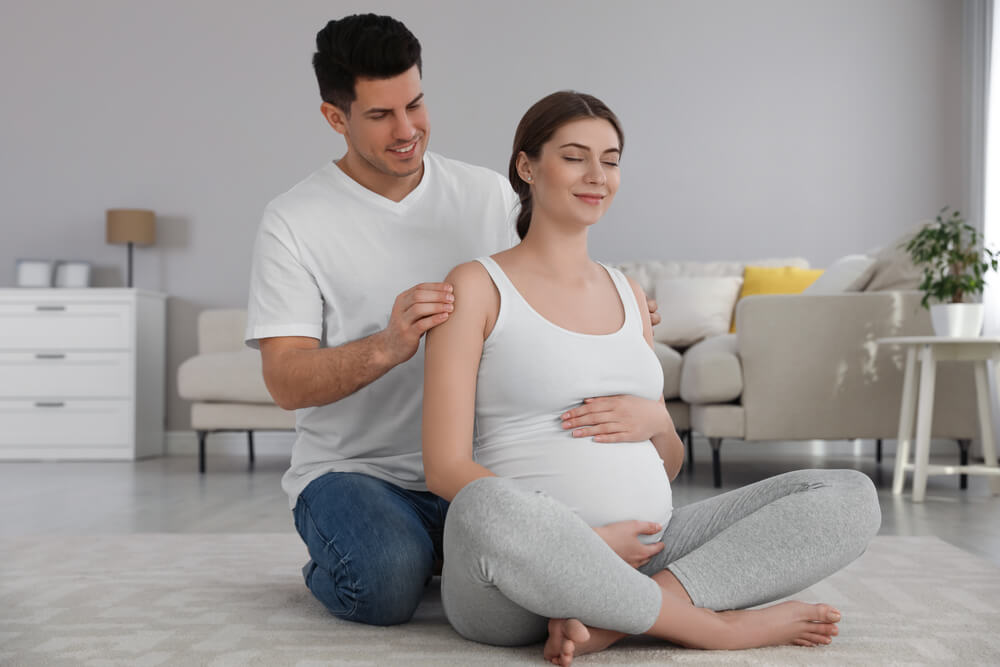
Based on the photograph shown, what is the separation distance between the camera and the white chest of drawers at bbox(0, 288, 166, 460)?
499cm

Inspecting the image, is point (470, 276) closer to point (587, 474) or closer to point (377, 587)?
point (587, 474)

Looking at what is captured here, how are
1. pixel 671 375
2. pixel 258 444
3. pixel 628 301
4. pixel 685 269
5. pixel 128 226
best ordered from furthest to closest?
pixel 258 444 < pixel 128 226 < pixel 685 269 < pixel 671 375 < pixel 628 301

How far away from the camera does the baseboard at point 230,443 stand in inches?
210

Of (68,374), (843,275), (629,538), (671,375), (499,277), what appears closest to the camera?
(629,538)

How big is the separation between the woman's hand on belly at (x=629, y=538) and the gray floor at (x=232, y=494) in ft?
4.13

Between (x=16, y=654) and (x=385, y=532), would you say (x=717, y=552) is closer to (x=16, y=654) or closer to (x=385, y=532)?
(x=385, y=532)

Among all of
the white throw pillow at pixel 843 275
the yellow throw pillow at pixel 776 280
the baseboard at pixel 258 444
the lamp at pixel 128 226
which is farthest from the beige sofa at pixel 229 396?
the white throw pillow at pixel 843 275

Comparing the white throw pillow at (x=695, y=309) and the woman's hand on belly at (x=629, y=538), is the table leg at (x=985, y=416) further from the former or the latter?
the woman's hand on belly at (x=629, y=538)

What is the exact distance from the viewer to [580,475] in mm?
1376

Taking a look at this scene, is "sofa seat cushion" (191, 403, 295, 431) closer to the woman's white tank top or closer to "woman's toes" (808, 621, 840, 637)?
the woman's white tank top

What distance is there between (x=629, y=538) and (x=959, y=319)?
2319 millimetres

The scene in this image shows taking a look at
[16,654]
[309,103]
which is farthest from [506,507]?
[309,103]

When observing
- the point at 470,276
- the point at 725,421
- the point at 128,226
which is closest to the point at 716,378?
the point at 725,421

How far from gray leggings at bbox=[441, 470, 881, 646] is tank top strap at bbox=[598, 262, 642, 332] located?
0.32m
